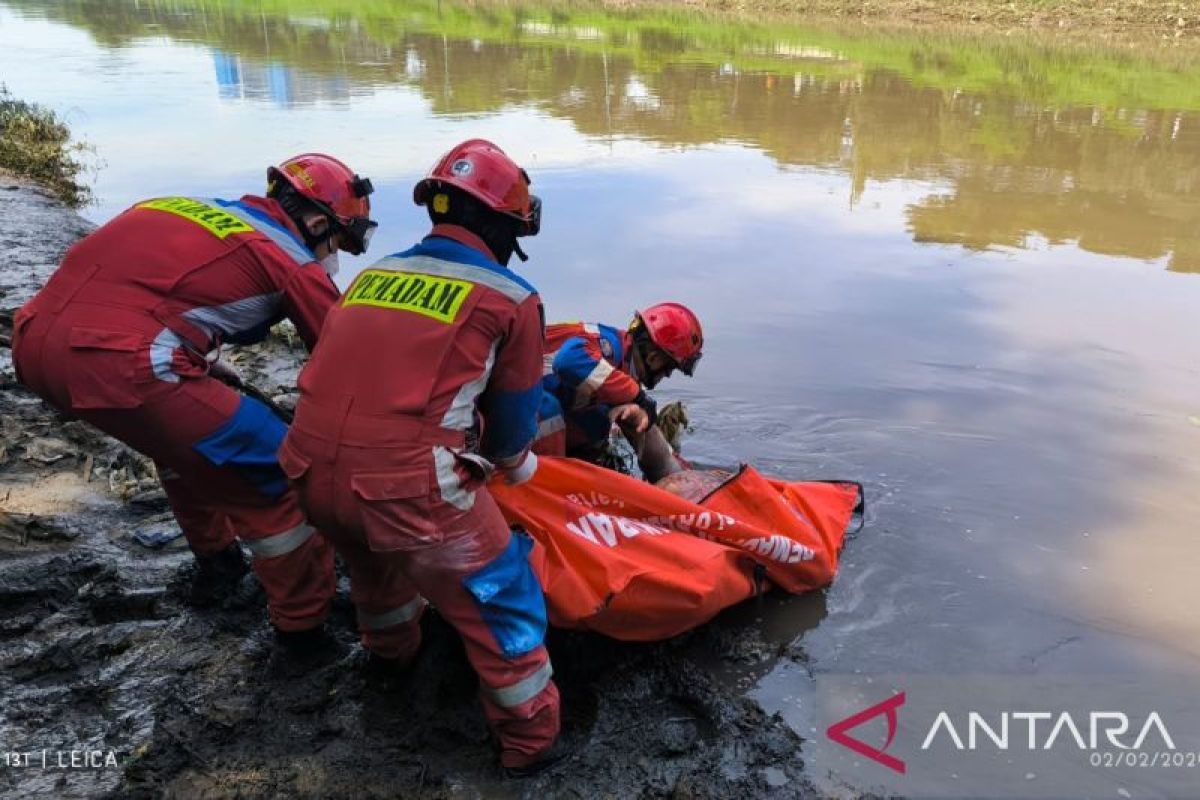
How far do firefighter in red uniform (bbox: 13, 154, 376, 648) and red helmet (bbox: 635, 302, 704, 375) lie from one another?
62.8 inches

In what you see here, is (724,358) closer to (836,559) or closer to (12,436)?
(836,559)

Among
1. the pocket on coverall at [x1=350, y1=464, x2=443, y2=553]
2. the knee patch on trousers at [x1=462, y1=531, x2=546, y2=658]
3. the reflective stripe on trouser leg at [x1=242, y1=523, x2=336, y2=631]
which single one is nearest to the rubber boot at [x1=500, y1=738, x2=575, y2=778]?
the knee patch on trousers at [x1=462, y1=531, x2=546, y2=658]

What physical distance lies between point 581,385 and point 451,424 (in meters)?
1.37

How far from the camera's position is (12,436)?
4.46m

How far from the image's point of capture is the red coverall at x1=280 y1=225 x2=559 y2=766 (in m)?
2.32

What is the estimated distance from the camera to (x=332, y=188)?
10.7 feet

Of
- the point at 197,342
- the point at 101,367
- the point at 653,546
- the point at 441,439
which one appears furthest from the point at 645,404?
the point at 101,367

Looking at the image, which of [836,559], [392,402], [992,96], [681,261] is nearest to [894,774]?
[836,559]

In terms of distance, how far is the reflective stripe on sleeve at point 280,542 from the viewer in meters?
2.95

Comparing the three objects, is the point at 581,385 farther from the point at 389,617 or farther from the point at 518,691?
the point at 518,691

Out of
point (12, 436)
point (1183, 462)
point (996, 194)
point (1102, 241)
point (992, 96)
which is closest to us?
point (12, 436)

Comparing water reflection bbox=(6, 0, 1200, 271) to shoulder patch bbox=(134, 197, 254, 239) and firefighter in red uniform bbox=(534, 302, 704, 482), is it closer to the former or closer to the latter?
firefighter in red uniform bbox=(534, 302, 704, 482)

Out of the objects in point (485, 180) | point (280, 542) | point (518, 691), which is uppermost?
point (485, 180)

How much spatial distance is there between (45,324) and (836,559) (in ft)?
10.0
